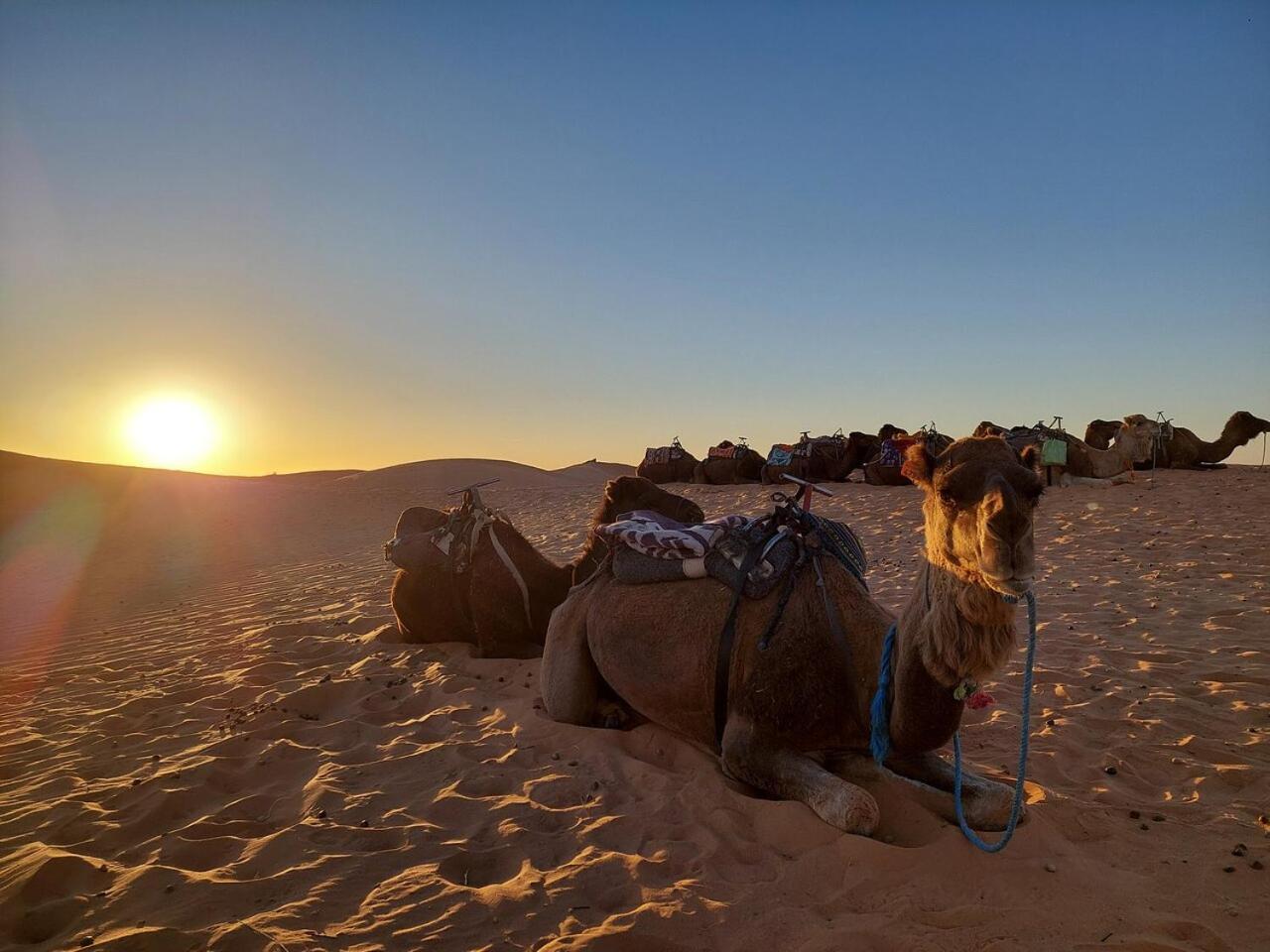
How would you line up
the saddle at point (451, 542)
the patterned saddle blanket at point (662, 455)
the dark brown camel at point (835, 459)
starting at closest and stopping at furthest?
1. the saddle at point (451, 542)
2. the dark brown camel at point (835, 459)
3. the patterned saddle blanket at point (662, 455)

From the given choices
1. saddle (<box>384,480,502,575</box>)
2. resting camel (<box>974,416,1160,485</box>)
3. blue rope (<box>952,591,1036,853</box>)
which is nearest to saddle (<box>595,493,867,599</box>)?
blue rope (<box>952,591,1036,853</box>)

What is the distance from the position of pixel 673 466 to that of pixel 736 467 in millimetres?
3689

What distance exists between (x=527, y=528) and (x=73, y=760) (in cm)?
1478

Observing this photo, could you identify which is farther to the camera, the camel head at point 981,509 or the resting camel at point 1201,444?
the resting camel at point 1201,444

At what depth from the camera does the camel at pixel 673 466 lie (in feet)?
88.1

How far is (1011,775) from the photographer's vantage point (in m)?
3.67

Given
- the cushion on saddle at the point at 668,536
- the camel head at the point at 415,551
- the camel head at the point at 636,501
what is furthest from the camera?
the camel head at the point at 415,551

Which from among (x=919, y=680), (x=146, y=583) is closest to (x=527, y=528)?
(x=146, y=583)

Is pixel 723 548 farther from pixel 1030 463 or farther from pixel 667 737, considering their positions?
pixel 1030 463

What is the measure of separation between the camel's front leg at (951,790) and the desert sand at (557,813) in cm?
10

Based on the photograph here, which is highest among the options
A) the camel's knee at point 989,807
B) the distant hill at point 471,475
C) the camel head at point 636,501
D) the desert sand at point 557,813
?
the distant hill at point 471,475

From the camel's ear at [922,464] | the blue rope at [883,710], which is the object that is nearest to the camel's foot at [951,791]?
the blue rope at [883,710]

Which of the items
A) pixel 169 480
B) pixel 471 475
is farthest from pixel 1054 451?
pixel 169 480

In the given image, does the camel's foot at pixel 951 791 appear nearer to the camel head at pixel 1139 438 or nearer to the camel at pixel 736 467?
the camel head at pixel 1139 438
